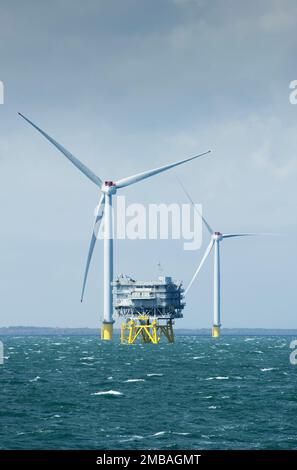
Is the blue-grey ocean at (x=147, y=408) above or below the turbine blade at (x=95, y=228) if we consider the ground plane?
below

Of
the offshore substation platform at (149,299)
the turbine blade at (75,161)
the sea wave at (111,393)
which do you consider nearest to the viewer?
the sea wave at (111,393)

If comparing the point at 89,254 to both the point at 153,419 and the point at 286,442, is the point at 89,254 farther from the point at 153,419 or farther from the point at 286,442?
the point at 286,442

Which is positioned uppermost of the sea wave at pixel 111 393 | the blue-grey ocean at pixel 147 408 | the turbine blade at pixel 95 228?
the turbine blade at pixel 95 228

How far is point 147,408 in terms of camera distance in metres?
69.4

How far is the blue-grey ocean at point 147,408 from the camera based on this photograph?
54.3 m

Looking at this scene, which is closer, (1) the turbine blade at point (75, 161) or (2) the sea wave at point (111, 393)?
(2) the sea wave at point (111, 393)

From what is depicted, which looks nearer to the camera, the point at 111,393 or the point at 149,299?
the point at 111,393

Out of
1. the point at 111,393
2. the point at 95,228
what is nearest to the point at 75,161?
the point at 95,228

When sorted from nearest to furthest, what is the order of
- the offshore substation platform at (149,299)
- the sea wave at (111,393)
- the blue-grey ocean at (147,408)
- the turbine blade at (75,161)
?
the blue-grey ocean at (147,408) → the sea wave at (111,393) → the turbine blade at (75,161) → the offshore substation platform at (149,299)

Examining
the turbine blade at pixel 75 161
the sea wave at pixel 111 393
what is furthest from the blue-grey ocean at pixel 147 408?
the turbine blade at pixel 75 161

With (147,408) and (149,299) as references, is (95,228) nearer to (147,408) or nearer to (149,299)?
(149,299)

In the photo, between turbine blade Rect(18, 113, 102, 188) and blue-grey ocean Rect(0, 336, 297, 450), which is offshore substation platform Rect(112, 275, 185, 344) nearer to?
turbine blade Rect(18, 113, 102, 188)

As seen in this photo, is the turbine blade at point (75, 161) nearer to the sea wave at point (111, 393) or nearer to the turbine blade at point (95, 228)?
the turbine blade at point (95, 228)
